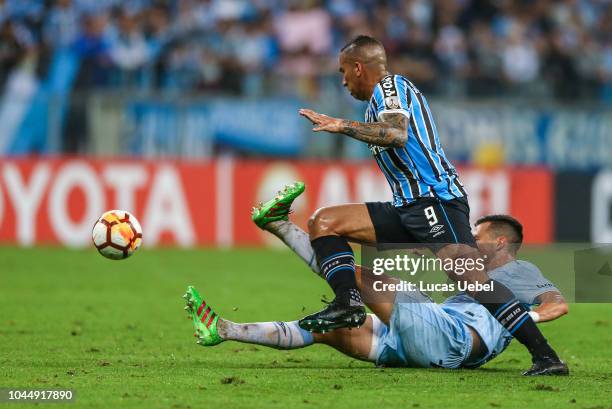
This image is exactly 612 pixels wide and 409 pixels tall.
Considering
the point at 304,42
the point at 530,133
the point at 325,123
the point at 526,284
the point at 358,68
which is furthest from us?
the point at 530,133

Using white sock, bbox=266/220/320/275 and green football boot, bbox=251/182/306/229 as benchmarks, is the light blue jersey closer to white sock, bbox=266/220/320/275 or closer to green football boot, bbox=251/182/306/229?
white sock, bbox=266/220/320/275

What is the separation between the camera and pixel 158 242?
734 inches

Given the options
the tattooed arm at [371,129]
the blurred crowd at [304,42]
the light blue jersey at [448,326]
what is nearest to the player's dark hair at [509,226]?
the light blue jersey at [448,326]

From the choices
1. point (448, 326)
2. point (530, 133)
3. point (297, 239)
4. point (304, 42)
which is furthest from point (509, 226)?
point (530, 133)

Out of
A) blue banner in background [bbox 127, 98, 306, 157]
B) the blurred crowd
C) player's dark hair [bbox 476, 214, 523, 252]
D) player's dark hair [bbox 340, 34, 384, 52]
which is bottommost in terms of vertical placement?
player's dark hair [bbox 476, 214, 523, 252]

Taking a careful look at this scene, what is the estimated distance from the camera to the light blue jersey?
748 centimetres

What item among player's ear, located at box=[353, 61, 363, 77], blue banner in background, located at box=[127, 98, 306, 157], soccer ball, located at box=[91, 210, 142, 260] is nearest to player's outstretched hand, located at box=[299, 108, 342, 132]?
player's ear, located at box=[353, 61, 363, 77]

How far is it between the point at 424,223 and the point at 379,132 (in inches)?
28.1

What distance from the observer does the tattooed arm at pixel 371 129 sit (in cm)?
737

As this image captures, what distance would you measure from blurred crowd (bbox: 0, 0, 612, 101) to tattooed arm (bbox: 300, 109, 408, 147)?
37.4 feet

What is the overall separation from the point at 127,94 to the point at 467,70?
6.59 metres

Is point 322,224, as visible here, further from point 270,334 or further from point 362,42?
point 362,42

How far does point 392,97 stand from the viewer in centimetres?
760

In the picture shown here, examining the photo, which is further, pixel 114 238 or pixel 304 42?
pixel 304 42
